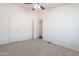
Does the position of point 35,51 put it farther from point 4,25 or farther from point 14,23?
point 14,23

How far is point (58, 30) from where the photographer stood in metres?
5.04

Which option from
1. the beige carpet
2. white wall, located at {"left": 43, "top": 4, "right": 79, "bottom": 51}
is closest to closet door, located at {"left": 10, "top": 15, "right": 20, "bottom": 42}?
the beige carpet

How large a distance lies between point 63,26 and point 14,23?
2767mm

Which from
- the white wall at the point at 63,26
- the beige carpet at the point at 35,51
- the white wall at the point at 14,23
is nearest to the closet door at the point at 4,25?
the white wall at the point at 14,23

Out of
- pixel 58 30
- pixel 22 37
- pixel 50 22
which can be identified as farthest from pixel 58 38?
pixel 22 37

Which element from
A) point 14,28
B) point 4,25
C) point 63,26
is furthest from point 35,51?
point 14,28

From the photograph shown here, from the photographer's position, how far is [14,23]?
5355mm

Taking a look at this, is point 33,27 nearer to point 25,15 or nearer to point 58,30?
point 25,15

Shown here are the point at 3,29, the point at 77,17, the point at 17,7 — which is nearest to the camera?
the point at 77,17

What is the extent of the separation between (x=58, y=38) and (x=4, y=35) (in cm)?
291

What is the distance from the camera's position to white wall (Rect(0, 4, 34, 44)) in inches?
186

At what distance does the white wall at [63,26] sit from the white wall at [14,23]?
1278mm

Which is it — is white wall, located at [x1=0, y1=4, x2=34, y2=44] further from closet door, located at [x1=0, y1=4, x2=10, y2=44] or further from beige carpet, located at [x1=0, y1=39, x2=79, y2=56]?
beige carpet, located at [x1=0, y1=39, x2=79, y2=56]

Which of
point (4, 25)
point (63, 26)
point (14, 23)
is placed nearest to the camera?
point (63, 26)
